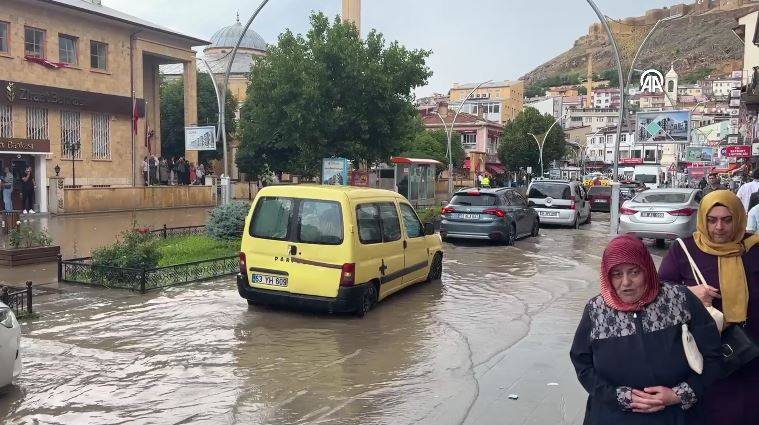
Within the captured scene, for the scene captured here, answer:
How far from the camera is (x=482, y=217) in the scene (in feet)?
55.8

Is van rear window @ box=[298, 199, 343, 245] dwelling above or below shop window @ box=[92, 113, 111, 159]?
below

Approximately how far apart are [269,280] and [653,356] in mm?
6521

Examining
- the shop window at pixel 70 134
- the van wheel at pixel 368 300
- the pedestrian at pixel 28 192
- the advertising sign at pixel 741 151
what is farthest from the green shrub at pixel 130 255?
the advertising sign at pixel 741 151

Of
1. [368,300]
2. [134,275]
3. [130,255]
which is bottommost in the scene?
[368,300]

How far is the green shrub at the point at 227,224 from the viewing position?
15.3 m

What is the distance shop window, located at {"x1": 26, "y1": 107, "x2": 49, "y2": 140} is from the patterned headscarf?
30.7m

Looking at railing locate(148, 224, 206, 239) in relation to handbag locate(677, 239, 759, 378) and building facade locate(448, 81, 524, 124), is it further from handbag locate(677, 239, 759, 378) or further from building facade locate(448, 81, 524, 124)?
building facade locate(448, 81, 524, 124)

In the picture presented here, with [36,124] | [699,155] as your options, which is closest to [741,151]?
[699,155]

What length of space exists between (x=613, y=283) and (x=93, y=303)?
8.35 metres

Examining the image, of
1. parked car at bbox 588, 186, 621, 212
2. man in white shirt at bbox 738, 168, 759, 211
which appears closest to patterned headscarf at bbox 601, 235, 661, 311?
man in white shirt at bbox 738, 168, 759, 211

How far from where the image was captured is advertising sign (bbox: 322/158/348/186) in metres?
22.8

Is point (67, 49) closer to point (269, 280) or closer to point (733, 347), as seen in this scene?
point (269, 280)

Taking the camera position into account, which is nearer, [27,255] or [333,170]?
[27,255]

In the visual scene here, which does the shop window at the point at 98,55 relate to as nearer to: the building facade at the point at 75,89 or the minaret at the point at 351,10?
the building facade at the point at 75,89
